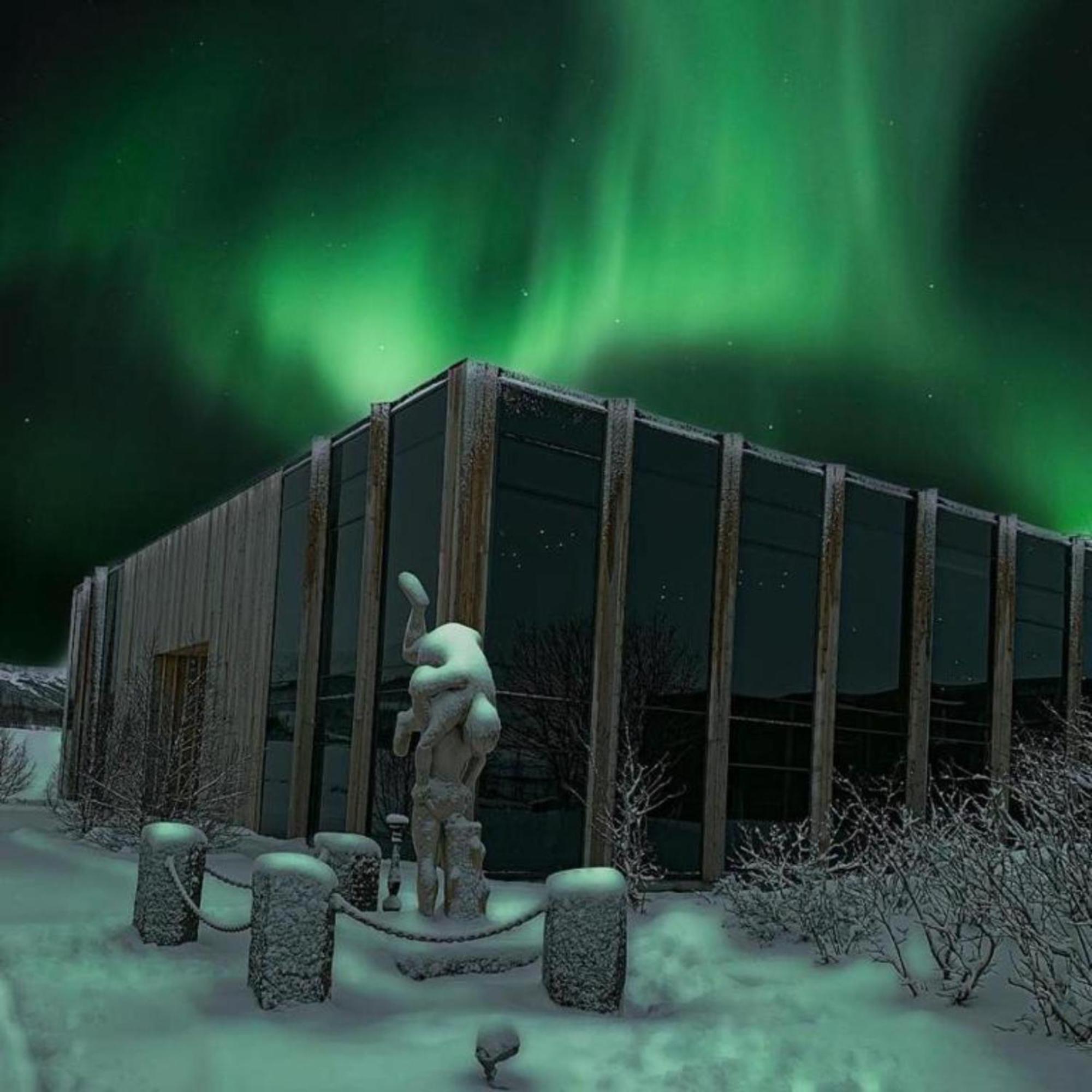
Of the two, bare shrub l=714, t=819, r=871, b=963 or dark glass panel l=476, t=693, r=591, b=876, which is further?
dark glass panel l=476, t=693, r=591, b=876

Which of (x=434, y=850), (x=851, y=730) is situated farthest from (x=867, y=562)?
(x=434, y=850)

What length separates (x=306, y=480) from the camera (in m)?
20.0

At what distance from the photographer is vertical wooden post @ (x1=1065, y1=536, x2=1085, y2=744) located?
79.2 feet

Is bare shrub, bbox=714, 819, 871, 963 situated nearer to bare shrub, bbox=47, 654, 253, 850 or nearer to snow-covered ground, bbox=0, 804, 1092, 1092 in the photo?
snow-covered ground, bbox=0, 804, 1092, 1092

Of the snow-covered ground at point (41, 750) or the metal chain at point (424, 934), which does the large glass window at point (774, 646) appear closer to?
the metal chain at point (424, 934)

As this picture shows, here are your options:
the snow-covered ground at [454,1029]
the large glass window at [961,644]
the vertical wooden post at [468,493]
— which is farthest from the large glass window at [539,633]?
the large glass window at [961,644]

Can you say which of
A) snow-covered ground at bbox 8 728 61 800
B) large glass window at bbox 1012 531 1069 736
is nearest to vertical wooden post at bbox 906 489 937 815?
large glass window at bbox 1012 531 1069 736

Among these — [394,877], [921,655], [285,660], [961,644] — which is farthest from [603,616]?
[961,644]

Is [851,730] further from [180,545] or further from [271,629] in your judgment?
[180,545]

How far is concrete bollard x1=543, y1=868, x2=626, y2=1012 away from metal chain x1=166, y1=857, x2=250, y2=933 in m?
2.09

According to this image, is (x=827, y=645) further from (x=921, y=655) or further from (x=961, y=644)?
(x=961, y=644)

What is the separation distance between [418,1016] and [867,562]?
48.2 feet

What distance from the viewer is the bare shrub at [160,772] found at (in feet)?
53.2

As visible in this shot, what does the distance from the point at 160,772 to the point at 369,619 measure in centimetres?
350
